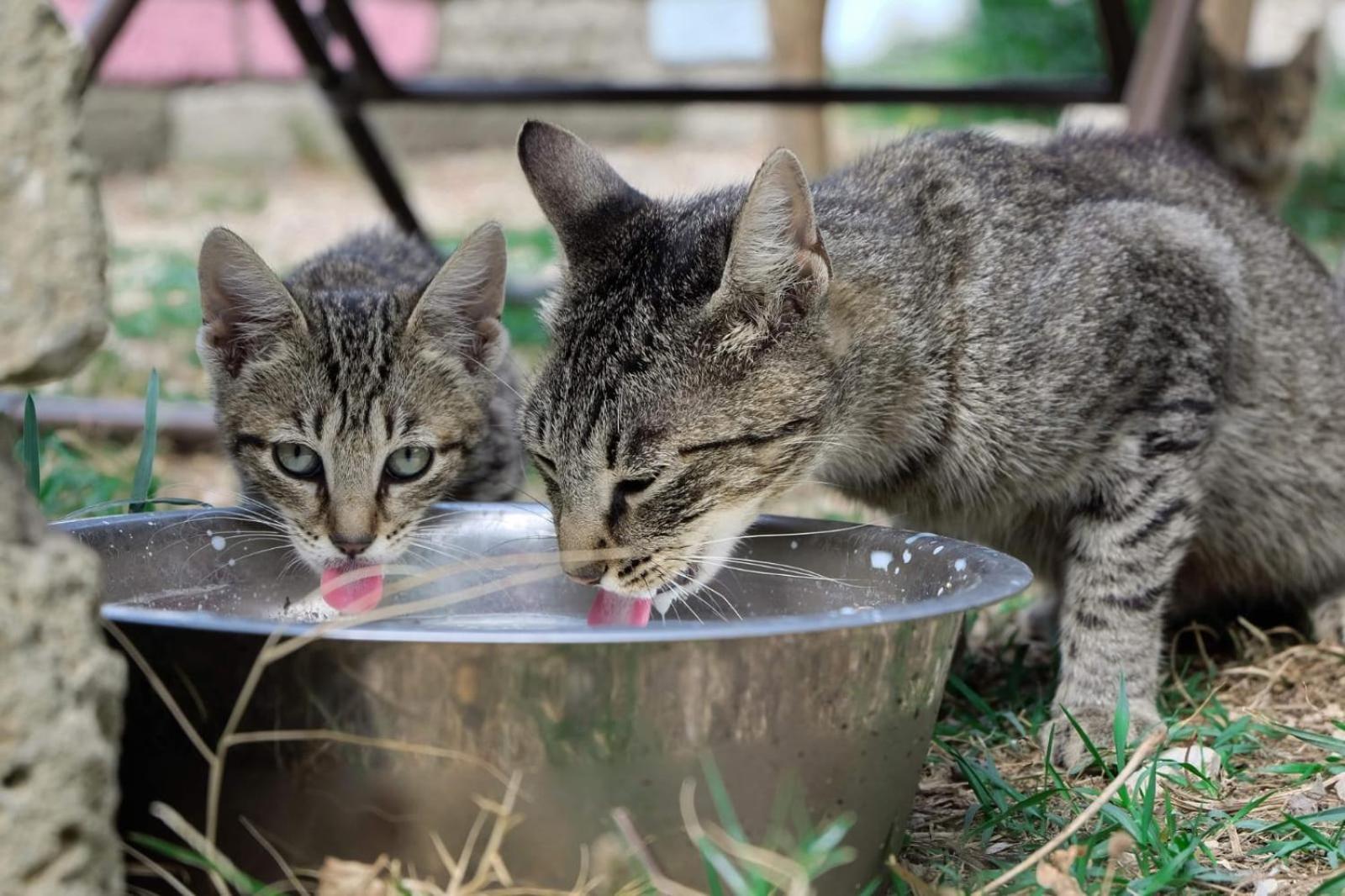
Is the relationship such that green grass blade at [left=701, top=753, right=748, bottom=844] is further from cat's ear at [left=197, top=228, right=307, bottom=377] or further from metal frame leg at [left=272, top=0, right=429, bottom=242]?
metal frame leg at [left=272, top=0, right=429, bottom=242]

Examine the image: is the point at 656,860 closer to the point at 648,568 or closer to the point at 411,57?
the point at 648,568

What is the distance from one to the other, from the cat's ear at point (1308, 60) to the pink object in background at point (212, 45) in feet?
23.6

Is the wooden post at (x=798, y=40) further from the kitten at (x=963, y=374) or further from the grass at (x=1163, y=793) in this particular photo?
the grass at (x=1163, y=793)

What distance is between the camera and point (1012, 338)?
3.17 metres

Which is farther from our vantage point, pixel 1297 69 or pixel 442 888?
pixel 1297 69

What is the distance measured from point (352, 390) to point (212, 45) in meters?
10.6

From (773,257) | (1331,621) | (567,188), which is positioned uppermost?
(567,188)

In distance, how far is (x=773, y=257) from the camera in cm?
279

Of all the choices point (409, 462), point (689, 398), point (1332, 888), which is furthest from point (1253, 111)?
point (1332, 888)

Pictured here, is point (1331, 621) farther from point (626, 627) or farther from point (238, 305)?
point (238, 305)

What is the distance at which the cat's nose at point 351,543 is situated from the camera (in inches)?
129

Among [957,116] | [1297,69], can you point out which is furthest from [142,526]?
[957,116]

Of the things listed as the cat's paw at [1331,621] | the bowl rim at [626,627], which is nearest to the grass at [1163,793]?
the cat's paw at [1331,621]

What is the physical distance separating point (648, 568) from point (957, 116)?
1008cm
